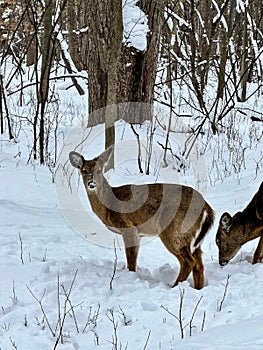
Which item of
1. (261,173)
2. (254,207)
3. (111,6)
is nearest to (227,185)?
(261,173)

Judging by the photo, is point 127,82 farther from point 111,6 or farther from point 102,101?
point 111,6

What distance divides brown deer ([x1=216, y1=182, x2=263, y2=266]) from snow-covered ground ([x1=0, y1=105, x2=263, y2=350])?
0.55ft

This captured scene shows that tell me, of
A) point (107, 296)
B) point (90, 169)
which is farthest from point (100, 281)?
point (90, 169)

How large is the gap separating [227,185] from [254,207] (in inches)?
124

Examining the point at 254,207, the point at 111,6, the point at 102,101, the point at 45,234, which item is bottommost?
the point at 45,234

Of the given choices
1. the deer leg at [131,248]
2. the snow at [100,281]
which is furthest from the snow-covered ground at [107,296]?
the deer leg at [131,248]

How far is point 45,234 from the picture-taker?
6039 millimetres

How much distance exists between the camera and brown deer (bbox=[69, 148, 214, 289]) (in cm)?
469

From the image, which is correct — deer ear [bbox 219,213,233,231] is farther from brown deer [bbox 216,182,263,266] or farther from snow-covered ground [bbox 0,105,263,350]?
snow-covered ground [bbox 0,105,263,350]

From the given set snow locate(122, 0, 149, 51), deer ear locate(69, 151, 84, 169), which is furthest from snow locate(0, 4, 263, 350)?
snow locate(122, 0, 149, 51)

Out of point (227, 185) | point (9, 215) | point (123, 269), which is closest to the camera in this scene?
point (123, 269)

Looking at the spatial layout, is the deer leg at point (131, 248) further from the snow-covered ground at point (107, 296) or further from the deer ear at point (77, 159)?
the deer ear at point (77, 159)

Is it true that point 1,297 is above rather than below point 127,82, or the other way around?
below

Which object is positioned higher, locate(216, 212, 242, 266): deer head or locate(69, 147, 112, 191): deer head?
locate(69, 147, 112, 191): deer head
